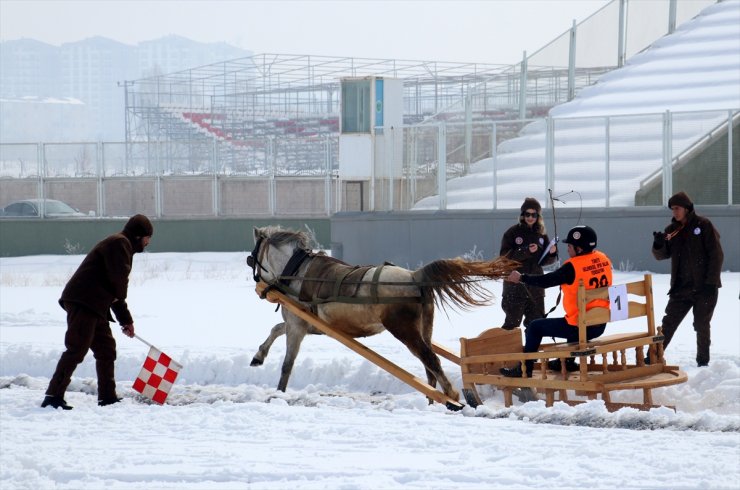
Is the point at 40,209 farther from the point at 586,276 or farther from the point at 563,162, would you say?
the point at 586,276

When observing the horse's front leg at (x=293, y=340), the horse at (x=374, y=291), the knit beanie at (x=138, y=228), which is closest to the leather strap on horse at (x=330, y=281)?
the horse at (x=374, y=291)

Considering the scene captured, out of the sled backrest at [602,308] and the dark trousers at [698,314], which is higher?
the sled backrest at [602,308]

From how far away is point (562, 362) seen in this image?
11.2 m

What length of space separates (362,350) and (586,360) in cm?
208

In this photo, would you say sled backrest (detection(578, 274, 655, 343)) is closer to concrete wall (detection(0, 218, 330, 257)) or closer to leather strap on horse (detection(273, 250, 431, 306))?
leather strap on horse (detection(273, 250, 431, 306))

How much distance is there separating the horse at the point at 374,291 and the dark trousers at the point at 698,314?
2729 mm

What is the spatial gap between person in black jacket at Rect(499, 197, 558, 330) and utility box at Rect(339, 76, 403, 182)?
45.4 ft

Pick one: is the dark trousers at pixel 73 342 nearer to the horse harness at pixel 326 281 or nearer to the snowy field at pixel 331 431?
the snowy field at pixel 331 431

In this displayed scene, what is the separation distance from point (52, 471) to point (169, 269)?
78.7 ft

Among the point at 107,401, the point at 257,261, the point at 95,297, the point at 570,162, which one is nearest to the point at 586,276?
the point at 257,261

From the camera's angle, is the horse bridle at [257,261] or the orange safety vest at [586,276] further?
the horse bridle at [257,261]

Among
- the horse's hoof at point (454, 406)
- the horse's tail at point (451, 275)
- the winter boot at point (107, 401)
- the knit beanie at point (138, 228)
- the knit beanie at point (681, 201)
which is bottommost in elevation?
the winter boot at point (107, 401)

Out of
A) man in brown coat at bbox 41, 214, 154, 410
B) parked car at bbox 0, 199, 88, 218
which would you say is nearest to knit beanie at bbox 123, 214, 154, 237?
man in brown coat at bbox 41, 214, 154, 410

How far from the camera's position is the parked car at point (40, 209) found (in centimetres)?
4003
